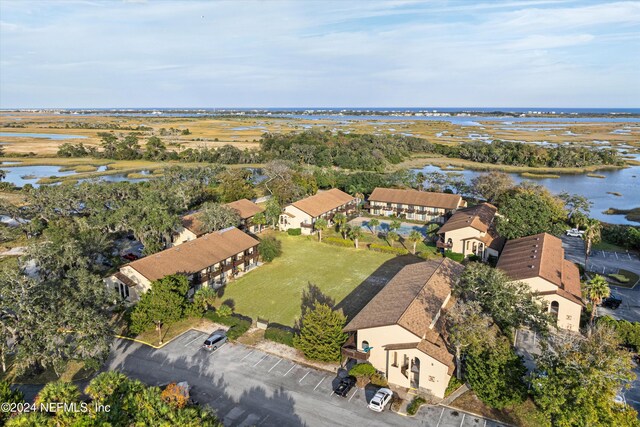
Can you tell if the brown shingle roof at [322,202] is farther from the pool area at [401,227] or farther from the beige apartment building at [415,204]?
the beige apartment building at [415,204]

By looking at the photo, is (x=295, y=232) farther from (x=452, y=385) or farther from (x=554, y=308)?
(x=452, y=385)

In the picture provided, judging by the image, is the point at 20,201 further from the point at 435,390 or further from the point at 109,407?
the point at 435,390

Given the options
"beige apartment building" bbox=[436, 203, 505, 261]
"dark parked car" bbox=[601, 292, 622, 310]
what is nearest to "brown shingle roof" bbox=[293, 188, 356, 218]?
"beige apartment building" bbox=[436, 203, 505, 261]

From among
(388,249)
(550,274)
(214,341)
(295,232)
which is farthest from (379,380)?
(295,232)

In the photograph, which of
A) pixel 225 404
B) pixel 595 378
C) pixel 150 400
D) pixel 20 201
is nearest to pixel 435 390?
pixel 595 378

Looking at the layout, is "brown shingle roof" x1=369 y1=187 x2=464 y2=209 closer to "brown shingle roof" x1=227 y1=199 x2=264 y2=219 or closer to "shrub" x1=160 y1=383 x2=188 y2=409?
"brown shingle roof" x1=227 y1=199 x2=264 y2=219

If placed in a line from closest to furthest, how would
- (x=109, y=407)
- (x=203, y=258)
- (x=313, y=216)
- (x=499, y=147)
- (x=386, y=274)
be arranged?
1. (x=109, y=407)
2. (x=203, y=258)
3. (x=386, y=274)
4. (x=313, y=216)
5. (x=499, y=147)
